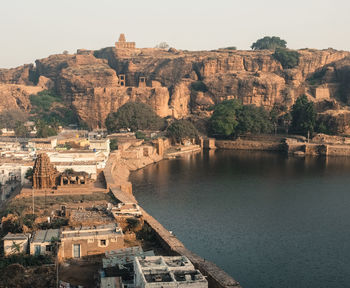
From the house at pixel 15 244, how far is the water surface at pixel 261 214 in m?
8.29

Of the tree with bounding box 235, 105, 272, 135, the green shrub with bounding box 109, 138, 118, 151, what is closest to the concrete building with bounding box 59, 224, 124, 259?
the green shrub with bounding box 109, 138, 118, 151

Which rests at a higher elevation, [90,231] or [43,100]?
[43,100]

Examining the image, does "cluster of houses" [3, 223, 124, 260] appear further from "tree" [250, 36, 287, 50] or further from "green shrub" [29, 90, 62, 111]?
"tree" [250, 36, 287, 50]

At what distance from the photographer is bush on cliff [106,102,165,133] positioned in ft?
183

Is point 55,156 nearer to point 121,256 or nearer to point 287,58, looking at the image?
point 121,256

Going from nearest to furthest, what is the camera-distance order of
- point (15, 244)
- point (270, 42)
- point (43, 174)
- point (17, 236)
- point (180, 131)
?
point (15, 244), point (17, 236), point (43, 174), point (180, 131), point (270, 42)

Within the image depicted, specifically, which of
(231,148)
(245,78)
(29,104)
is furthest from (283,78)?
(29,104)

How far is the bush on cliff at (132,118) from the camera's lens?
55.8 meters

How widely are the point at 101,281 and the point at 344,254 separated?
1333cm

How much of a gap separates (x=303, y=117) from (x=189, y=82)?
18716 mm

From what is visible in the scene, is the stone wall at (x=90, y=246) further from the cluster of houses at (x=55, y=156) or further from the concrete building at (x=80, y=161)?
the cluster of houses at (x=55, y=156)

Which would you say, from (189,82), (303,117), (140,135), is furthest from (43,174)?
(189,82)

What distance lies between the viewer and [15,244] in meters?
18.2

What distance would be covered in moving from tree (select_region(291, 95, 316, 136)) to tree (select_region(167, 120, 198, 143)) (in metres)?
12.6
